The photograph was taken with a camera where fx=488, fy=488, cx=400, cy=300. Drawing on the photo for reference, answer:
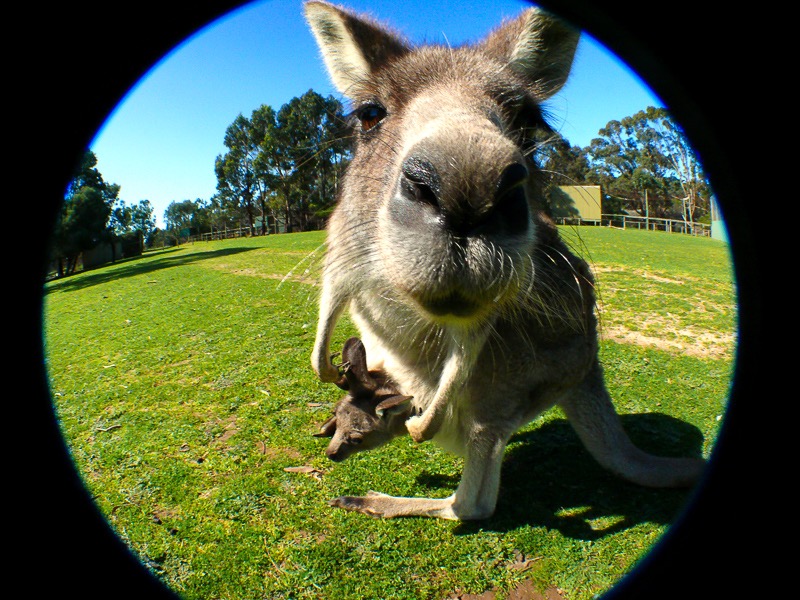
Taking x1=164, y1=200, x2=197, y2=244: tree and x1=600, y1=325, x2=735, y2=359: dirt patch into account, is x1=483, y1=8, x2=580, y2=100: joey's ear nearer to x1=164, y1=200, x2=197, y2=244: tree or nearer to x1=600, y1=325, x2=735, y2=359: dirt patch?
x1=600, y1=325, x2=735, y2=359: dirt patch

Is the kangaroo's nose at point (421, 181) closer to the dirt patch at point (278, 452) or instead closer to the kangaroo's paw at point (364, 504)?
the kangaroo's paw at point (364, 504)

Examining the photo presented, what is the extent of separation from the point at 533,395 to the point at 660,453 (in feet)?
4.98

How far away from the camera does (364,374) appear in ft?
10.7

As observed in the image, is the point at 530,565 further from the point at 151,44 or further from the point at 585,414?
the point at 151,44

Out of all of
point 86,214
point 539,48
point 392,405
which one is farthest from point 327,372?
point 86,214

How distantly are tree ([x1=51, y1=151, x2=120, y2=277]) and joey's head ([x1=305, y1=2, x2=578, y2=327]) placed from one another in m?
22.7

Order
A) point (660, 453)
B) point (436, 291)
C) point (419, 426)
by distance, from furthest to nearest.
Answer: point (660, 453)
point (419, 426)
point (436, 291)

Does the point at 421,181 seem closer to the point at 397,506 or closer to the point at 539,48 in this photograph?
the point at 539,48

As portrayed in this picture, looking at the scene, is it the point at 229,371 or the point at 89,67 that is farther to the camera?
the point at 229,371

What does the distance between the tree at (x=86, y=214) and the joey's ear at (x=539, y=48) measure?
2319cm

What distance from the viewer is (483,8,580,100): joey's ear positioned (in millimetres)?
3076

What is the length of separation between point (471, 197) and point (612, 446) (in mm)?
2659

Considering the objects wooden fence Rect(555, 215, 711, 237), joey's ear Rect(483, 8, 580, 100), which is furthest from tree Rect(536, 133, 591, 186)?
wooden fence Rect(555, 215, 711, 237)

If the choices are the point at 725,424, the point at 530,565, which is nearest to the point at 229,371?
the point at 530,565
